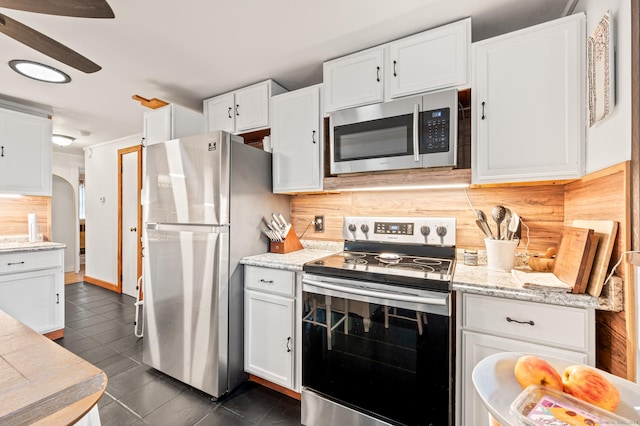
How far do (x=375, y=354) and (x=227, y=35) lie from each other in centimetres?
208

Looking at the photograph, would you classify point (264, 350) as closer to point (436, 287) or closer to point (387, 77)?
point (436, 287)

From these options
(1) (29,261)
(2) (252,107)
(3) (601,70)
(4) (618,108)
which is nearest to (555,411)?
(4) (618,108)

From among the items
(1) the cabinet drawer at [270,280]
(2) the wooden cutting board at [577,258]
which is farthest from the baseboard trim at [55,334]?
(2) the wooden cutting board at [577,258]

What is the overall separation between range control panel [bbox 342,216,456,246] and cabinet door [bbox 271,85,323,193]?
43 cm

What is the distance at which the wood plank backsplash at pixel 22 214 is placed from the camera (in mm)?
3082

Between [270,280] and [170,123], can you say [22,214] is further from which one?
[270,280]

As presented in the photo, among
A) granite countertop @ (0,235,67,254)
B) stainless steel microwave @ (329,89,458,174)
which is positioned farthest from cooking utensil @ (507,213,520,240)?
granite countertop @ (0,235,67,254)

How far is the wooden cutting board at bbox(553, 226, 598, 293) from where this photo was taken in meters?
1.20

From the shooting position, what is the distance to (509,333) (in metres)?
1.27

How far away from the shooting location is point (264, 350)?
Answer: 193 centimetres

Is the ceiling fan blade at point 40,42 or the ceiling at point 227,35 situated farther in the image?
the ceiling at point 227,35

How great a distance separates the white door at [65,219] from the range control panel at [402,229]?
593cm

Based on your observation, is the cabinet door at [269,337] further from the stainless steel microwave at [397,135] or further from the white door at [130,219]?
the white door at [130,219]

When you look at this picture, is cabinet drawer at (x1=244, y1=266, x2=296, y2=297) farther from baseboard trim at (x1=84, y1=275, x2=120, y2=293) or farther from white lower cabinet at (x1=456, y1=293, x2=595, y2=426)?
baseboard trim at (x1=84, y1=275, x2=120, y2=293)
